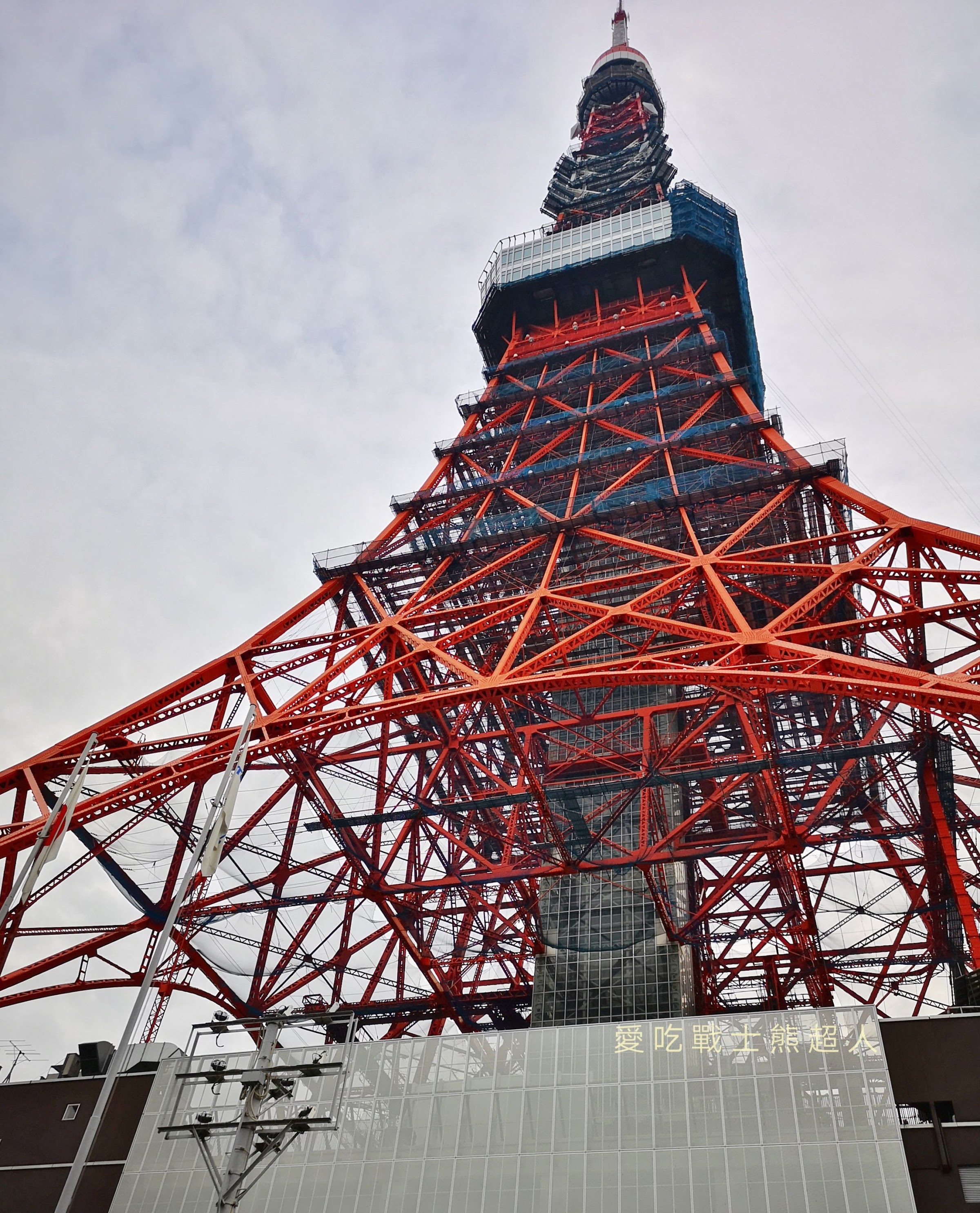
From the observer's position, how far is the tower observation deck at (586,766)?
781 inches

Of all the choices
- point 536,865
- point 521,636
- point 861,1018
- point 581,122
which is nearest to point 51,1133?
point 536,865

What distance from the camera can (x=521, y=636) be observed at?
2011cm

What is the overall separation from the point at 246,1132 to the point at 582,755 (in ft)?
42.9

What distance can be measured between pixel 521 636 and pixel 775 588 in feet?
31.0

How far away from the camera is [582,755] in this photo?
24.1 meters

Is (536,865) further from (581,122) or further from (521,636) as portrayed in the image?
(581,122)

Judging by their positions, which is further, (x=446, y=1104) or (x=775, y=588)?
(x=775, y=588)

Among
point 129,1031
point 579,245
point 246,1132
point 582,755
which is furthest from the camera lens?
point 579,245

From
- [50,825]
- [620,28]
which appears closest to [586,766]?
[50,825]

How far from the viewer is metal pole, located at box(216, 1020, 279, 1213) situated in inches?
455

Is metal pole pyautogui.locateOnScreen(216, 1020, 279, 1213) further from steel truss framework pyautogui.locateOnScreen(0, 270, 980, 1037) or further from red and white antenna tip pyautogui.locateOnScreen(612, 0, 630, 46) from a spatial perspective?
red and white antenna tip pyautogui.locateOnScreen(612, 0, 630, 46)

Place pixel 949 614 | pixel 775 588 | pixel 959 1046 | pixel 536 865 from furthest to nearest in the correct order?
1. pixel 775 588
2. pixel 536 865
3. pixel 949 614
4. pixel 959 1046

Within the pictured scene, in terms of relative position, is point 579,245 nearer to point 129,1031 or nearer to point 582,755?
point 582,755

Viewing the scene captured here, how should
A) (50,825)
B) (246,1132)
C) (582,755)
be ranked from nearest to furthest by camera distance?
(246,1132) < (50,825) < (582,755)
